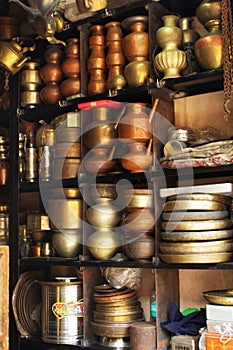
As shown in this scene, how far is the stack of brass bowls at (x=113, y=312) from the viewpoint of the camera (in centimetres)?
236

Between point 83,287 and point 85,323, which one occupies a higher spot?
point 83,287

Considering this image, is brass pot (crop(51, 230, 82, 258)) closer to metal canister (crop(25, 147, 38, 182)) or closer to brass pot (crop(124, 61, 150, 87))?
metal canister (crop(25, 147, 38, 182))

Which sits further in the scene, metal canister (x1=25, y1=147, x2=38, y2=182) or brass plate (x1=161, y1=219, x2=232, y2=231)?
metal canister (x1=25, y1=147, x2=38, y2=182)

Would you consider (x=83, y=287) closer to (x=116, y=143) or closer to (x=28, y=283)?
(x=28, y=283)

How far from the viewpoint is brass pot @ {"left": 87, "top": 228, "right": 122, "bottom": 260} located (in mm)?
2361

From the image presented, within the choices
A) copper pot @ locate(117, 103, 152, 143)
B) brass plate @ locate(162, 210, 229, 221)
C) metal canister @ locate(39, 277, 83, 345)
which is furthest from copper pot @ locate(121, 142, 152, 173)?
metal canister @ locate(39, 277, 83, 345)

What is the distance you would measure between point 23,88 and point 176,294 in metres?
1.34

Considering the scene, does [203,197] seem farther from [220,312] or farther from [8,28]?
[8,28]

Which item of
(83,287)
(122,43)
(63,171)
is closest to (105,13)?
(122,43)

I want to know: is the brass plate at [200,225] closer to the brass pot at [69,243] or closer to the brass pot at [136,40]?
the brass pot at [69,243]

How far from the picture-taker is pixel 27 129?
2.81 meters

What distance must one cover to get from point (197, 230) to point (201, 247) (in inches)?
2.9

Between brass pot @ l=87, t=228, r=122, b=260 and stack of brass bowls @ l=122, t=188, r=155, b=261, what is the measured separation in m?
0.06

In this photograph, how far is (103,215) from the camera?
239 cm
